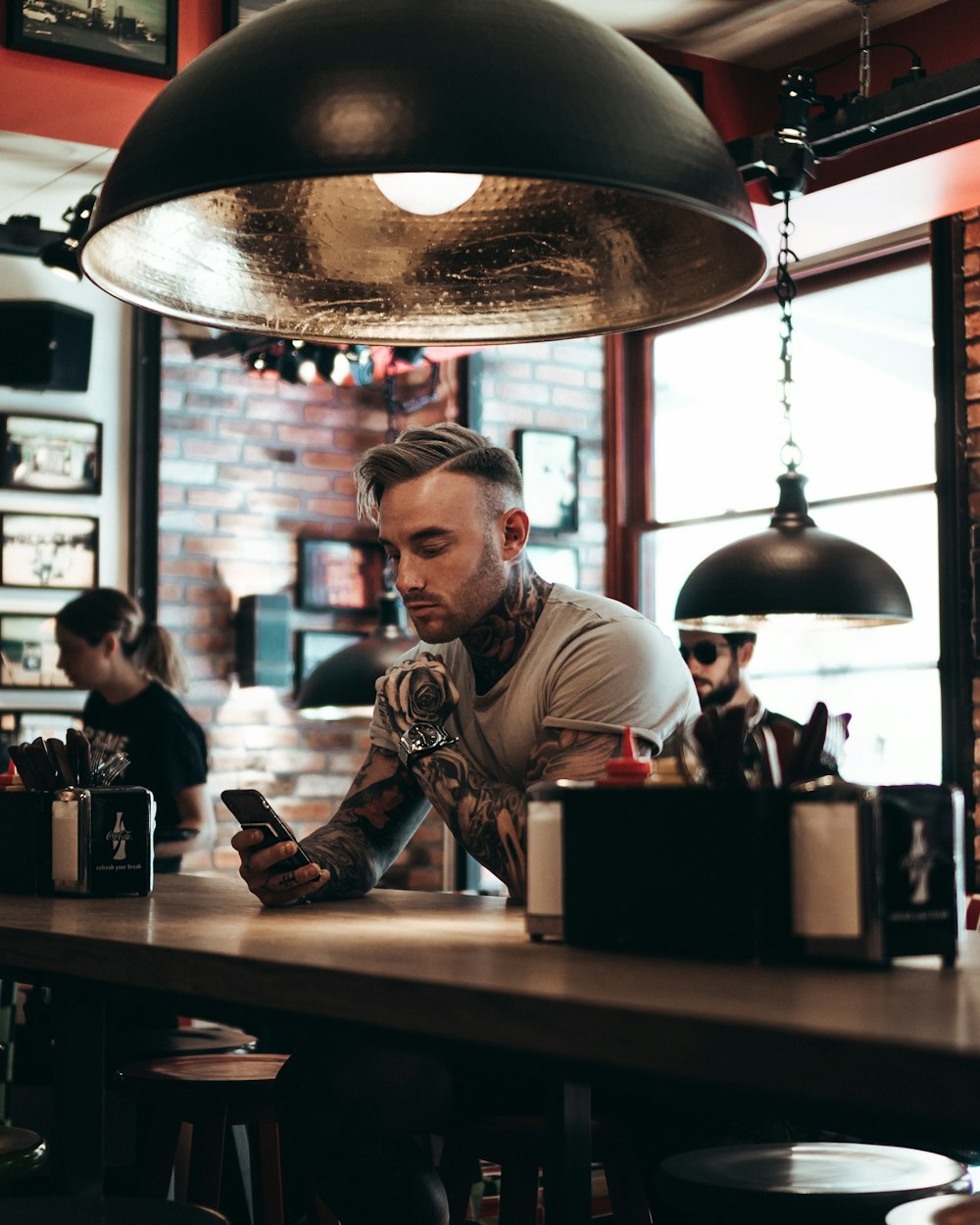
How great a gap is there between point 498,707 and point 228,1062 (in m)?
0.77

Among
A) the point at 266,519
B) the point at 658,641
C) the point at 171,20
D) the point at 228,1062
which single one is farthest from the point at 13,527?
the point at 658,641

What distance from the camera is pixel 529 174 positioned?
128 cm

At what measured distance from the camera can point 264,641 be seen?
591 cm

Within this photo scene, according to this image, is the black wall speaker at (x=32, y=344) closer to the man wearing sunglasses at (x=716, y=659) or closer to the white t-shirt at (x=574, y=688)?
the man wearing sunglasses at (x=716, y=659)

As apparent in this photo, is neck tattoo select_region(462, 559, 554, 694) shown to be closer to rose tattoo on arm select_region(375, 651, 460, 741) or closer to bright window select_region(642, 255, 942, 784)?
rose tattoo on arm select_region(375, 651, 460, 741)

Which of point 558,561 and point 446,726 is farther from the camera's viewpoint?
point 558,561

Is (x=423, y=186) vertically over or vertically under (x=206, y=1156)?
over

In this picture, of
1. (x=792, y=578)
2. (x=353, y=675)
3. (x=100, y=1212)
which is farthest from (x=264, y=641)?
(x=100, y=1212)

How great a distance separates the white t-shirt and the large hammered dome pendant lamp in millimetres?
512

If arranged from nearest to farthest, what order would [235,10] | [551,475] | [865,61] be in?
1. [235,10]
2. [865,61]
3. [551,475]

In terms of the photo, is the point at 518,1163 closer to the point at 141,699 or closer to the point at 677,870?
the point at 677,870

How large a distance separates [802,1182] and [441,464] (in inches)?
44.5

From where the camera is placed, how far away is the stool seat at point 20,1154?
1879 mm

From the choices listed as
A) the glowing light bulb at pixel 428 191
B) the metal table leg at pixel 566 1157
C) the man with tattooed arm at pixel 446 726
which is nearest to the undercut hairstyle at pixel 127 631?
the man with tattooed arm at pixel 446 726
